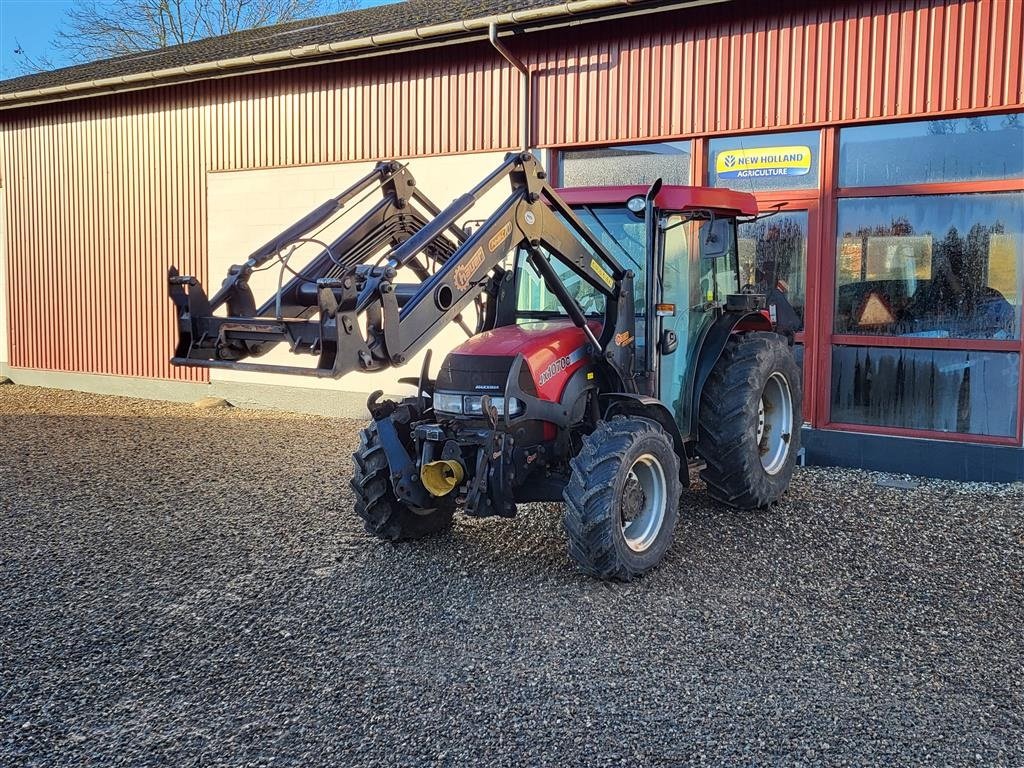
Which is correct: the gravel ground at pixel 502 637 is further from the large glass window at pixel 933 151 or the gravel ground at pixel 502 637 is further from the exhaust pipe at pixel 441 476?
the large glass window at pixel 933 151

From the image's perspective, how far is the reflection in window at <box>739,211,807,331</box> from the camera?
365 inches

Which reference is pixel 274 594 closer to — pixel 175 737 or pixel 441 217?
pixel 175 737

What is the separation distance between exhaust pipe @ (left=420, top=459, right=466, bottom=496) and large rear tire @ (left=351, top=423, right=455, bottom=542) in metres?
0.42

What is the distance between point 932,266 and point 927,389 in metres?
1.06

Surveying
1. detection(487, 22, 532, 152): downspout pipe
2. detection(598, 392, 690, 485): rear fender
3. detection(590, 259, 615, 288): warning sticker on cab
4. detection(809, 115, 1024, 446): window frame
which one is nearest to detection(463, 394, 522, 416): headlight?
detection(598, 392, 690, 485): rear fender

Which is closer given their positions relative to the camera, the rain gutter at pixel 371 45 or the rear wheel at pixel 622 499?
the rear wheel at pixel 622 499

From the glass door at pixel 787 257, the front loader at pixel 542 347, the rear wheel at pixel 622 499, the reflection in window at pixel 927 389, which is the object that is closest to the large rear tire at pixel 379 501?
the front loader at pixel 542 347

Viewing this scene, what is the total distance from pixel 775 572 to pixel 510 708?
2.36 m

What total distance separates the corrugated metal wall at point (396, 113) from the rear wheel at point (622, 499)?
4685 mm

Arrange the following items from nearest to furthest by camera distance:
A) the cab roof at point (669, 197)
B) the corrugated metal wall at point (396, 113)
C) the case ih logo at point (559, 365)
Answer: the case ih logo at point (559, 365)
the cab roof at point (669, 197)
the corrugated metal wall at point (396, 113)

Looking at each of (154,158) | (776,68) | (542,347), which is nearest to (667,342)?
(542,347)

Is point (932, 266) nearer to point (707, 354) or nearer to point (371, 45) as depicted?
point (707, 354)

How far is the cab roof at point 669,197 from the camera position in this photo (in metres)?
6.29

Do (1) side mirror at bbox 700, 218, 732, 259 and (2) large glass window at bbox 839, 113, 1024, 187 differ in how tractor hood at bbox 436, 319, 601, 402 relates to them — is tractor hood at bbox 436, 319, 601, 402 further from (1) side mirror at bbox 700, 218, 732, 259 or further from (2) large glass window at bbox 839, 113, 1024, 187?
(2) large glass window at bbox 839, 113, 1024, 187
